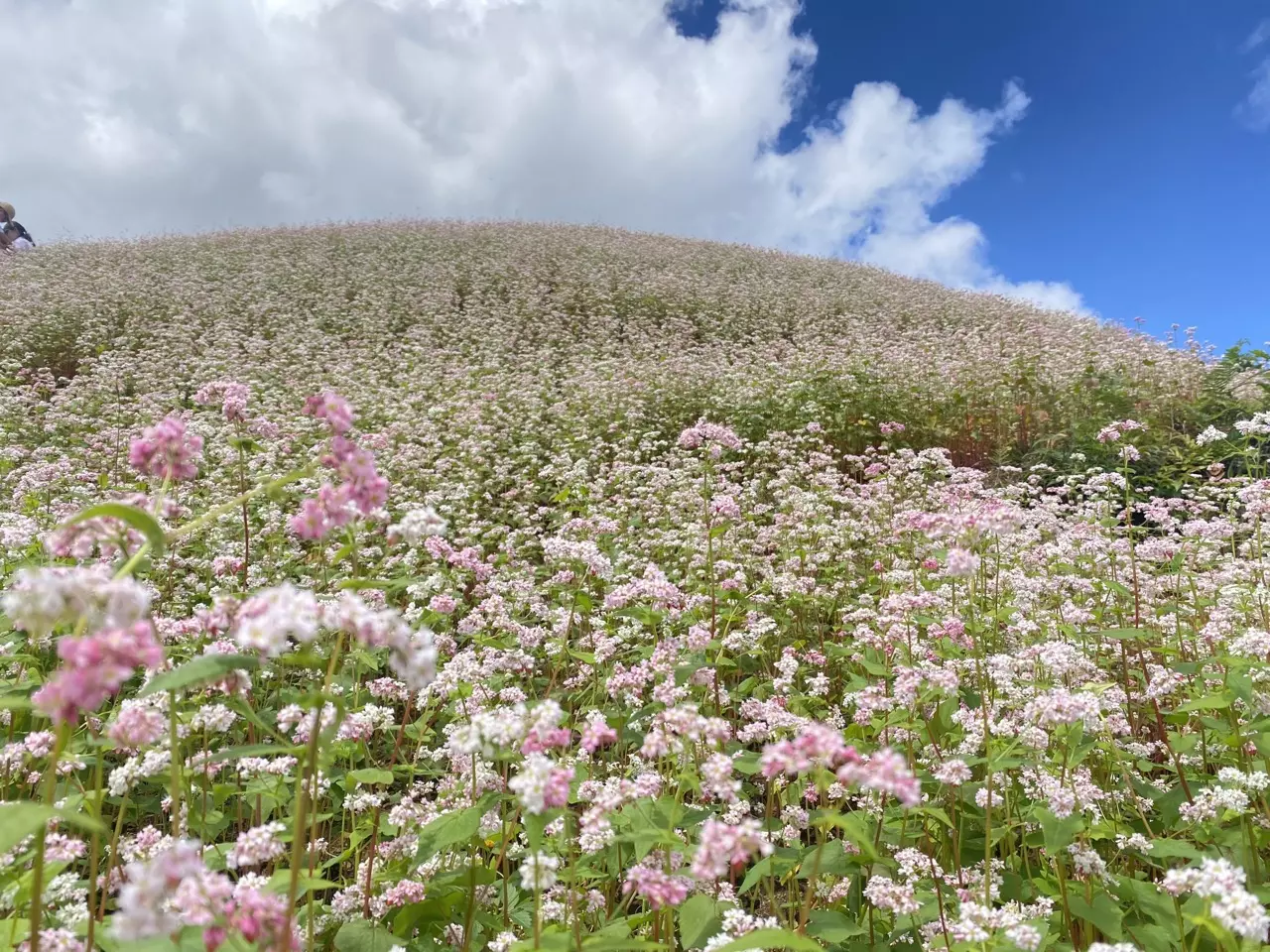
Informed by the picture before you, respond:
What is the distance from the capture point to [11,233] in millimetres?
28531

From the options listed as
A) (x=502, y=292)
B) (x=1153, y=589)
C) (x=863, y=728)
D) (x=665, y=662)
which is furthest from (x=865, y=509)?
(x=502, y=292)

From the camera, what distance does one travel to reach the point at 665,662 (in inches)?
135

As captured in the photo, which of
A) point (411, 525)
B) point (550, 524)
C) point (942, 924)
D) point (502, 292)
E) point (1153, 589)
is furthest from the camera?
point (502, 292)

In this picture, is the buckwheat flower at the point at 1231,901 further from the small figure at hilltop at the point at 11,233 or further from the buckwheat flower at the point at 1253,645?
the small figure at hilltop at the point at 11,233

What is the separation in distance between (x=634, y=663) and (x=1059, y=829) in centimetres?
258

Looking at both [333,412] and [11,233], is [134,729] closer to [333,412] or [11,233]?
[333,412]

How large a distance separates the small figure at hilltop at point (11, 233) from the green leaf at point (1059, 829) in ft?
120

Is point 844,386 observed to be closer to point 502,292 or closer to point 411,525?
point 411,525

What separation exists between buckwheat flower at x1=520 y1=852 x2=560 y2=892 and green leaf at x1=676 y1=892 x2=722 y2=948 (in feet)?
1.43

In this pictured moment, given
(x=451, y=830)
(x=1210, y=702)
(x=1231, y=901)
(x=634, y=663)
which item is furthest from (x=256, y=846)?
(x=1210, y=702)

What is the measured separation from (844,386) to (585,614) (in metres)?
7.66

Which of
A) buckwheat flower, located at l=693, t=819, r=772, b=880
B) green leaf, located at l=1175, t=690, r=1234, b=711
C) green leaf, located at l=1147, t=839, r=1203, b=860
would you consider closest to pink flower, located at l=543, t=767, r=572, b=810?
buckwheat flower, located at l=693, t=819, r=772, b=880

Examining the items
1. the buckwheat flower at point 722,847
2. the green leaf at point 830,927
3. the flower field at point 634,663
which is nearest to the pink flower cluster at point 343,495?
the flower field at point 634,663

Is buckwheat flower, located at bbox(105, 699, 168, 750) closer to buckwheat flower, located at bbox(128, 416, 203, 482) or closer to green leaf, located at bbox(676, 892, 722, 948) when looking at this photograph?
buckwheat flower, located at bbox(128, 416, 203, 482)
